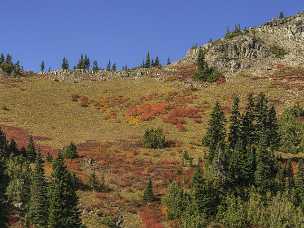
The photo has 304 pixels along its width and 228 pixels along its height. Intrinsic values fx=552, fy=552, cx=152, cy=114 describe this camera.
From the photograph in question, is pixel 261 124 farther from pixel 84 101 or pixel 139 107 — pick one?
pixel 84 101

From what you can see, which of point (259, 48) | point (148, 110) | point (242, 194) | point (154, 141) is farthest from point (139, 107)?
point (242, 194)

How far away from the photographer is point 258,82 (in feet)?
468

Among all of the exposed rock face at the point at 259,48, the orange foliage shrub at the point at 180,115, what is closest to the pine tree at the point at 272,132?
the orange foliage shrub at the point at 180,115

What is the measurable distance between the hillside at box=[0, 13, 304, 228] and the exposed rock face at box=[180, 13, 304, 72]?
0.30 metres

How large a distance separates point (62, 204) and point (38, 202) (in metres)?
3.18

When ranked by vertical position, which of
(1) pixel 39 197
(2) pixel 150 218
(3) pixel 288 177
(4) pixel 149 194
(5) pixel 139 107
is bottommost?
(2) pixel 150 218

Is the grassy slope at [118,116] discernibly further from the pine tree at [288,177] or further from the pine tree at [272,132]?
the pine tree at [288,177]

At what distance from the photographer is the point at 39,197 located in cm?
5403

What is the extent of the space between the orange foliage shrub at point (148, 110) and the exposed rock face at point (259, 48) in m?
37.1

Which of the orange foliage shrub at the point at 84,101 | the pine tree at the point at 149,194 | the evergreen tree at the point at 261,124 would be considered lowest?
the pine tree at the point at 149,194

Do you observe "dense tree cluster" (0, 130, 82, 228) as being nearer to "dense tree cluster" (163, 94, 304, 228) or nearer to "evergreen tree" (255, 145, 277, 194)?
"dense tree cluster" (163, 94, 304, 228)

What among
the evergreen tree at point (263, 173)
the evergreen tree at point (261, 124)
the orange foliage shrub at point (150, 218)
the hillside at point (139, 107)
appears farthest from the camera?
the evergreen tree at point (261, 124)

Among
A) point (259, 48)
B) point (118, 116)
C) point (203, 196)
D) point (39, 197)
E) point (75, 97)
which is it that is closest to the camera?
point (39, 197)

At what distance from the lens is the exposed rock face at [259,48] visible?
159125 mm
